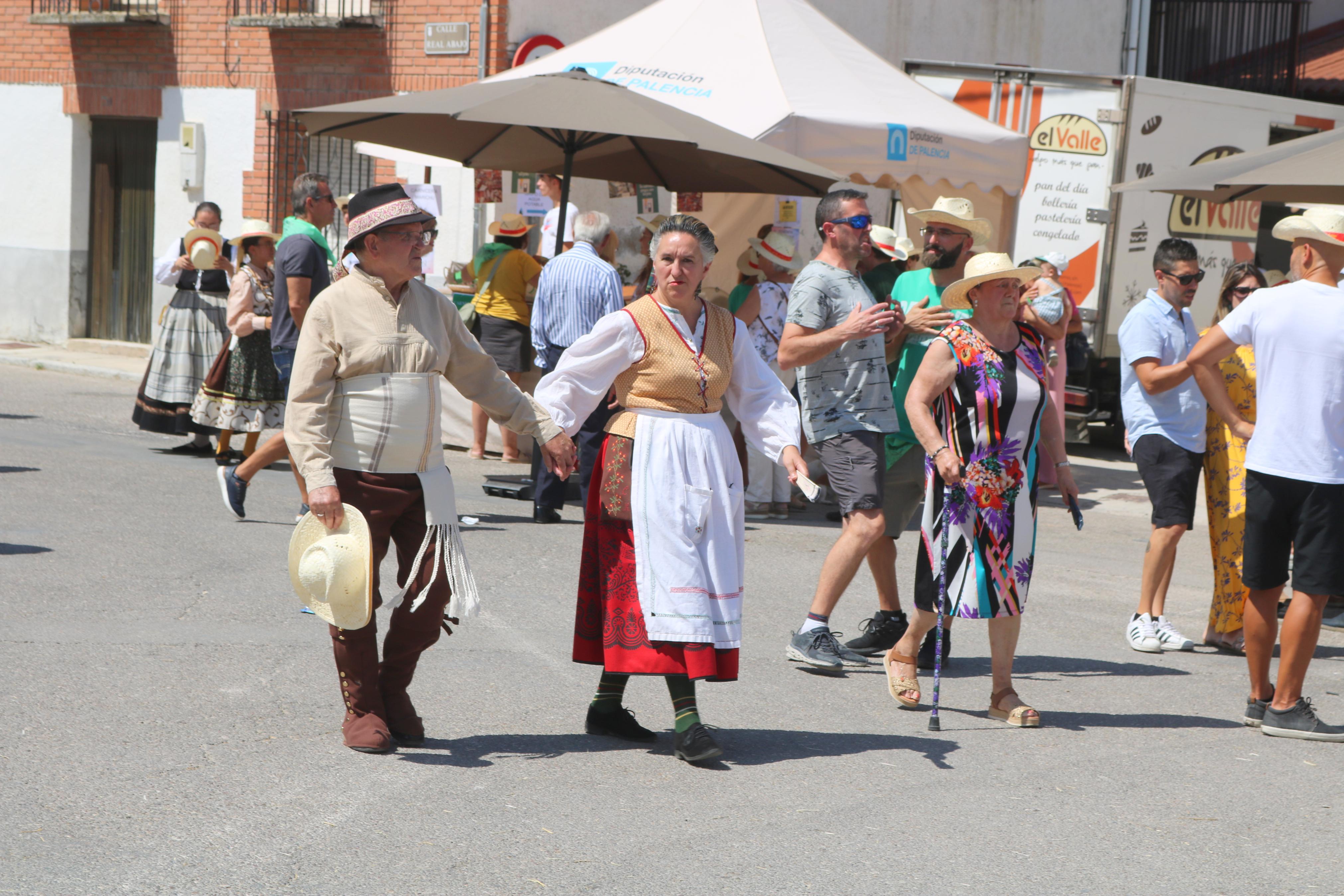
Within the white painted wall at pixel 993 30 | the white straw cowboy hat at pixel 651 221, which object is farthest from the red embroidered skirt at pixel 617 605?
the white painted wall at pixel 993 30

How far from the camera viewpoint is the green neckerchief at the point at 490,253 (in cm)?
1077

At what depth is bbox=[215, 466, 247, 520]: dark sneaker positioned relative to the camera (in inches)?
336

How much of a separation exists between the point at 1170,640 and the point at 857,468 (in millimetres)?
2054

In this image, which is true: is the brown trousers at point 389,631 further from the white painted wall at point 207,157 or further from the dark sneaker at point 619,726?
the white painted wall at point 207,157

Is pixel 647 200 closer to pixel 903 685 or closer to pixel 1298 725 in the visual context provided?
pixel 903 685

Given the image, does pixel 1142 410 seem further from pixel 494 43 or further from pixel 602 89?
pixel 494 43

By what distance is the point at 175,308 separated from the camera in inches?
428

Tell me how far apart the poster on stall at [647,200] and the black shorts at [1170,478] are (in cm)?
738

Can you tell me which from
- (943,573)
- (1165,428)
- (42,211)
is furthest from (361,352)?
(42,211)

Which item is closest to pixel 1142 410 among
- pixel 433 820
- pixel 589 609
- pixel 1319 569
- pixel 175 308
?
pixel 1319 569

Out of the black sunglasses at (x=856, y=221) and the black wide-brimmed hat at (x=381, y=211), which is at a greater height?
the black sunglasses at (x=856, y=221)

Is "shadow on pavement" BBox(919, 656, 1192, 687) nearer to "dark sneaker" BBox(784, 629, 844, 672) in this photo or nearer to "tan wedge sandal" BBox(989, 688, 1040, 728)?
"dark sneaker" BBox(784, 629, 844, 672)

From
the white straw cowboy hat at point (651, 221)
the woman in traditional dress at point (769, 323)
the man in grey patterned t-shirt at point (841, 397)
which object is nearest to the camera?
the man in grey patterned t-shirt at point (841, 397)

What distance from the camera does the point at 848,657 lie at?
254 inches
